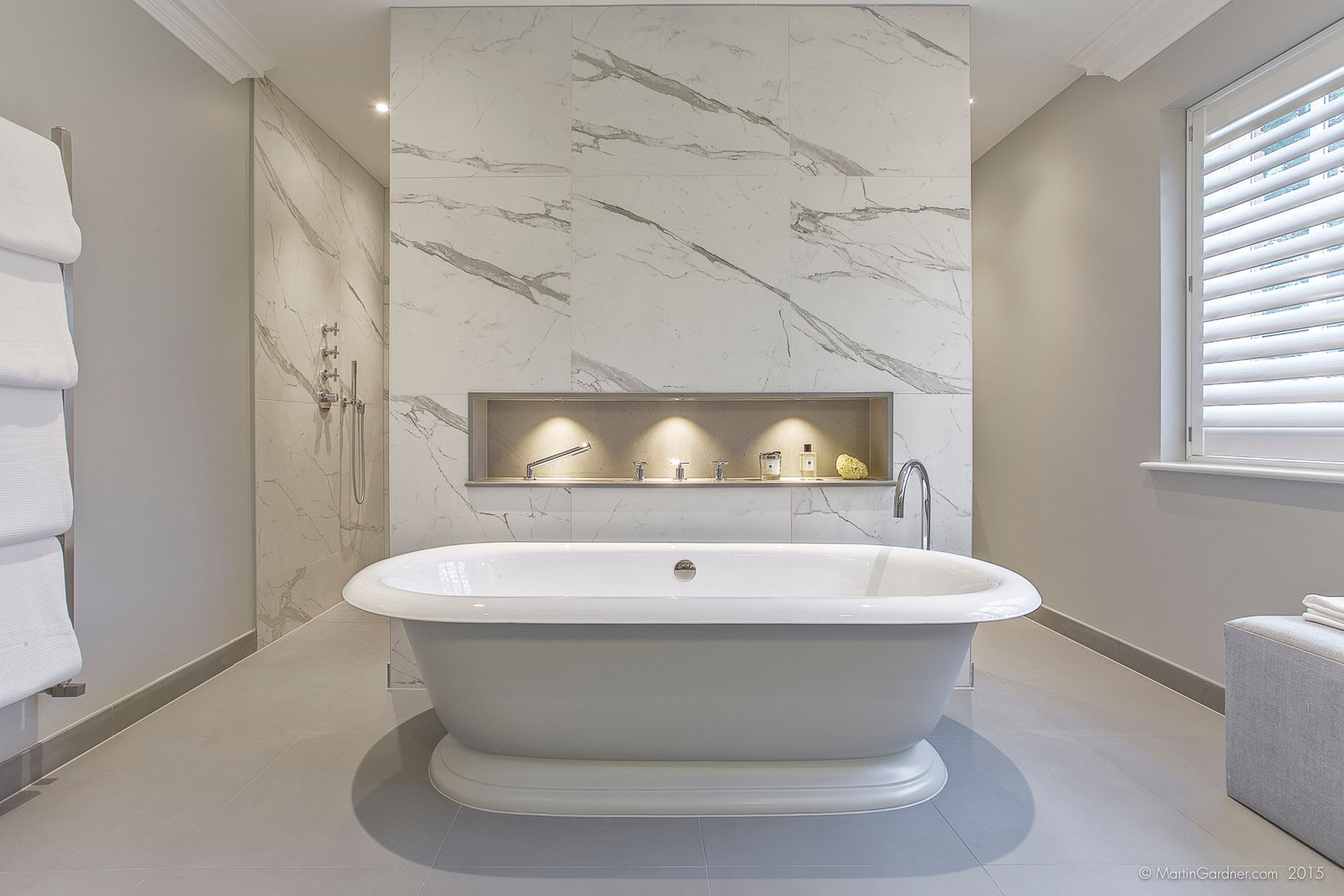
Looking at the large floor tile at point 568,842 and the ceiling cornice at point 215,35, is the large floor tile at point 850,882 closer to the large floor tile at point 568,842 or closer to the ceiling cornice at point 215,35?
the large floor tile at point 568,842

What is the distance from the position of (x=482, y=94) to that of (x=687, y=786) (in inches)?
102

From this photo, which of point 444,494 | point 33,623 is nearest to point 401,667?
point 444,494

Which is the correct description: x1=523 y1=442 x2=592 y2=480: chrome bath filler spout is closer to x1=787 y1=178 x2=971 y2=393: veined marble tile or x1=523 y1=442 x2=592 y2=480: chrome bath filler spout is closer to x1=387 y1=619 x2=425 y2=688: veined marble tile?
x1=387 y1=619 x2=425 y2=688: veined marble tile

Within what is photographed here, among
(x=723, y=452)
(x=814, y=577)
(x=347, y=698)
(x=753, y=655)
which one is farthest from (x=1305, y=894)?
(x=347, y=698)

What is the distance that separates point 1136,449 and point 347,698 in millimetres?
3271

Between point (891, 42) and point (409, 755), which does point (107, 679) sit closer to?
point (409, 755)

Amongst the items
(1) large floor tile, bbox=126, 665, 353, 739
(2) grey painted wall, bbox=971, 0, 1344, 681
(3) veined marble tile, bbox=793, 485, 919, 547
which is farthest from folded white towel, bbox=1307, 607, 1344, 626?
(1) large floor tile, bbox=126, 665, 353, 739

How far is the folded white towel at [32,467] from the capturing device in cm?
183

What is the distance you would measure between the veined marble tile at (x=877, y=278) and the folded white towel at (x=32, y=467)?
93.0 inches

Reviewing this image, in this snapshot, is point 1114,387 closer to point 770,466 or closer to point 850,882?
point 770,466

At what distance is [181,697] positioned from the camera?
106 inches

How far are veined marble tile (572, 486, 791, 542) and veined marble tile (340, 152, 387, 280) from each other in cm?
241

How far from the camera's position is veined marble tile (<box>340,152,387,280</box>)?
13.9ft

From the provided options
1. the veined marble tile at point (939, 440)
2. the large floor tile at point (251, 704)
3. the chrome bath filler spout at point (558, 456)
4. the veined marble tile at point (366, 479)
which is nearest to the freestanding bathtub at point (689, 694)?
the large floor tile at point (251, 704)
